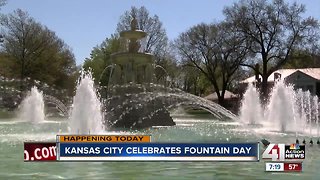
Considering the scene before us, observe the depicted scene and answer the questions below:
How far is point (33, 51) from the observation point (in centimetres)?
5672

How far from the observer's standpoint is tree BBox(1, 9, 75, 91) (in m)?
54.3

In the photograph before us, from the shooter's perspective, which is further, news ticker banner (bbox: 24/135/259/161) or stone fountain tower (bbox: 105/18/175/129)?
stone fountain tower (bbox: 105/18/175/129)

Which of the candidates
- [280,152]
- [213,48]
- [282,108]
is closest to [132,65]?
[282,108]

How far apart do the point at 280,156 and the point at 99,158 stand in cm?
294

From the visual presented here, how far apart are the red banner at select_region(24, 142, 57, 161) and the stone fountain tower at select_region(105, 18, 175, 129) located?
1198 centimetres

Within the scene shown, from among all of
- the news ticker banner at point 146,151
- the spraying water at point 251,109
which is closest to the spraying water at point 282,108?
the spraying water at point 251,109

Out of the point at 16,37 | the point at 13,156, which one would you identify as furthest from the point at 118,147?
the point at 16,37

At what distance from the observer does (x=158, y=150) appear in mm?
7215

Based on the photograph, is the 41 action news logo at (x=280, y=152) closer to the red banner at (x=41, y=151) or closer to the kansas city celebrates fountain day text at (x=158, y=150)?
the kansas city celebrates fountain day text at (x=158, y=150)

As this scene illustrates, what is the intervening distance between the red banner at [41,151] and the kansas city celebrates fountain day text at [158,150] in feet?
0.85

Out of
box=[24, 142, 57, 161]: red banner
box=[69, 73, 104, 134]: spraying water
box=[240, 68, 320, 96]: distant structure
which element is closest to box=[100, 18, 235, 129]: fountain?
box=[69, 73, 104, 134]: spraying water

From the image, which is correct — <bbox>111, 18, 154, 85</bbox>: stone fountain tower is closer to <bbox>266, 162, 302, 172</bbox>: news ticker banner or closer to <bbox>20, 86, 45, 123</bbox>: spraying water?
<bbox>20, 86, 45, 123</bbox>: spraying water

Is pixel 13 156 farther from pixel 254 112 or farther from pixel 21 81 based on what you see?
pixel 21 81

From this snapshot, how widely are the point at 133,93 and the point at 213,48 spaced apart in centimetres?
3500
